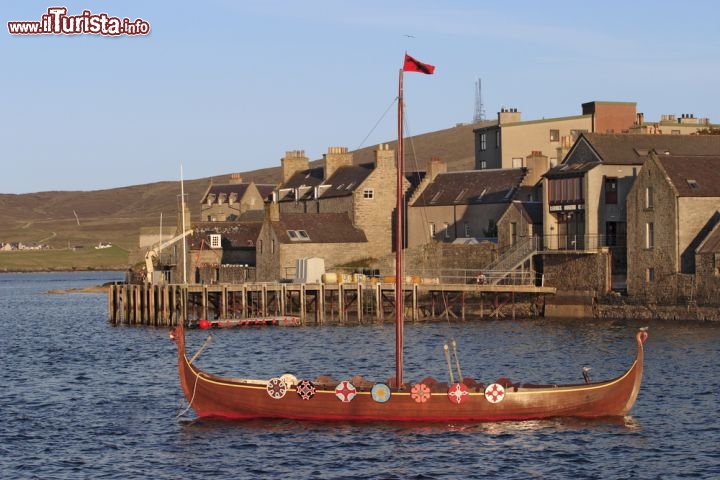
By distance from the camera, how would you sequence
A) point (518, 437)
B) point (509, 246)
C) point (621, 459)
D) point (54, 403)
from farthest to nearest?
1. point (509, 246)
2. point (54, 403)
3. point (518, 437)
4. point (621, 459)

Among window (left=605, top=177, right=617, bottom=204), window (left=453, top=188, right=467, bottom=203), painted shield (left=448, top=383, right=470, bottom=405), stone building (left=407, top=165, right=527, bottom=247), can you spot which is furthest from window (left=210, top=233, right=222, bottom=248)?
painted shield (left=448, top=383, right=470, bottom=405)

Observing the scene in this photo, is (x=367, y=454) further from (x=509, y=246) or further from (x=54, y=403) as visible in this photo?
(x=509, y=246)

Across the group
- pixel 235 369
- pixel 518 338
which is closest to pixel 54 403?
pixel 235 369

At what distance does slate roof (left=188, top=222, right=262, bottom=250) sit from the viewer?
100m

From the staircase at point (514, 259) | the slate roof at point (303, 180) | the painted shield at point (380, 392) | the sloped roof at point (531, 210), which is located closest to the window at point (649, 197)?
the staircase at point (514, 259)

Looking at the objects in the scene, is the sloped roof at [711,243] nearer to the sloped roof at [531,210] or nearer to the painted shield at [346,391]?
the sloped roof at [531,210]

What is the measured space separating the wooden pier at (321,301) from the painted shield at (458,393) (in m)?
37.3

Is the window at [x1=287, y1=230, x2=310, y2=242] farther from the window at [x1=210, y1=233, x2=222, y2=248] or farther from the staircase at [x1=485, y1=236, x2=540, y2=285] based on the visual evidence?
the staircase at [x1=485, y1=236, x2=540, y2=285]

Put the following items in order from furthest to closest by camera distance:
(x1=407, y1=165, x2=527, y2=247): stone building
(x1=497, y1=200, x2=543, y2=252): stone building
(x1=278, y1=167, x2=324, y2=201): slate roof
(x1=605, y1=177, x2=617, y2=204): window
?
1. (x1=278, y1=167, x2=324, y2=201): slate roof
2. (x1=407, y1=165, x2=527, y2=247): stone building
3. (x1=497, y1=200, x2=543, y2=252): stone building
4. (x1=605, y1=177, x2=617, y2=204): window

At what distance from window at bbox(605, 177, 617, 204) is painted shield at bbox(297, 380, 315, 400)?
43.2m

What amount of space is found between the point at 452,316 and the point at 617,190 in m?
13.3

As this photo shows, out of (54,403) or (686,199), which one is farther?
(686,199)

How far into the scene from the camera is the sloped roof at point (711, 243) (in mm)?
69000

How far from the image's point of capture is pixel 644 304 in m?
72.9
